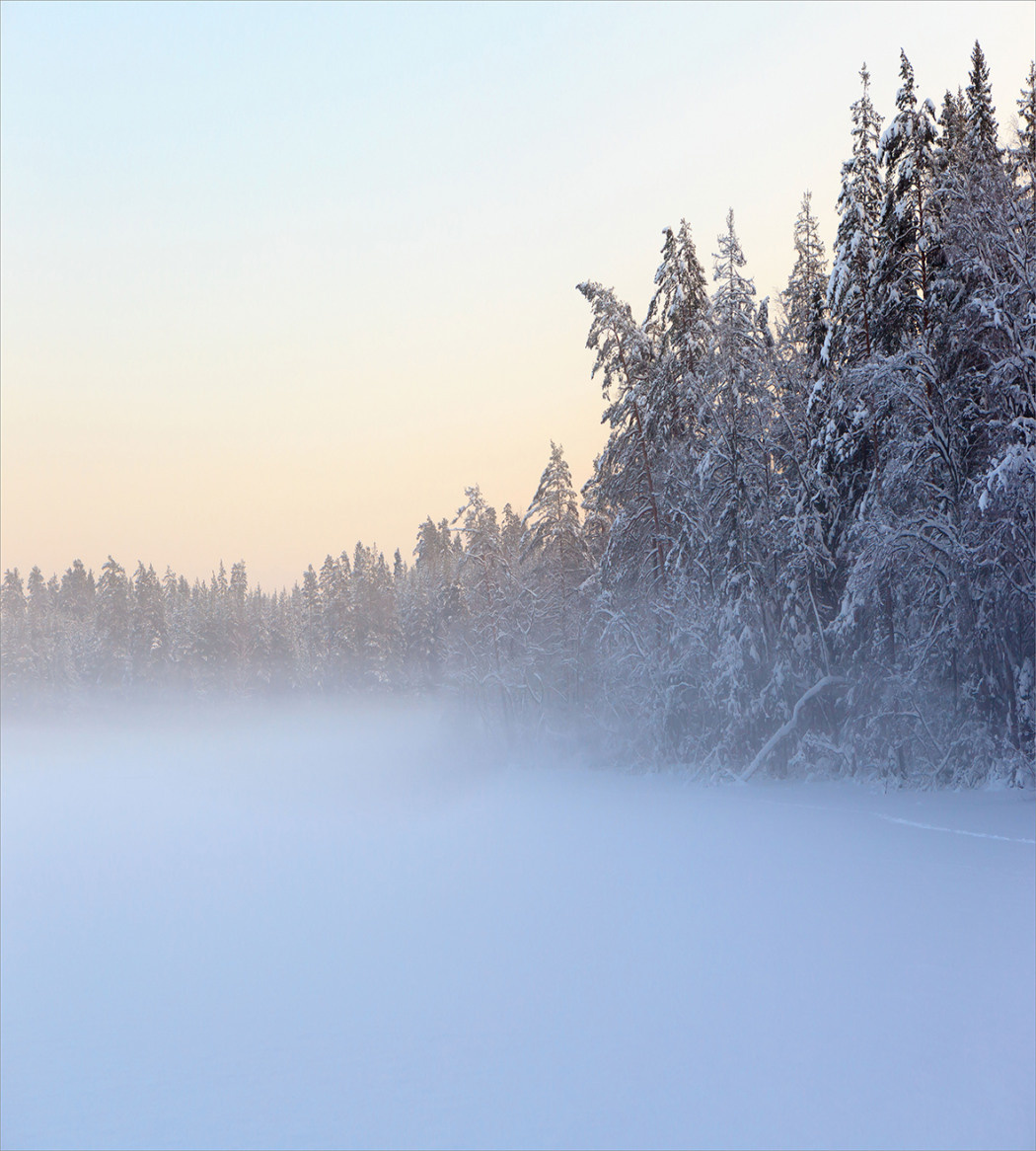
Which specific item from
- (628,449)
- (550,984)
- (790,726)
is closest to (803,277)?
(628,449)

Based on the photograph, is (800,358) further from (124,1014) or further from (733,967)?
(124,1014)

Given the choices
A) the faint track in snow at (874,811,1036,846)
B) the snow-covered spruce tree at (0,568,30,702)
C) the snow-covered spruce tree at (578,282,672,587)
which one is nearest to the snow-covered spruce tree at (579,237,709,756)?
the snow-covered spruce tree at (578,282,672,587)

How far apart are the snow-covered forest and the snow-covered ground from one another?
10.7 ft

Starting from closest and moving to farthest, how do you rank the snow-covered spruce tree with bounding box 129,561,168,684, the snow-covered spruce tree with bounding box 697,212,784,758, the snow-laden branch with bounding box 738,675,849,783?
the snow-laden branch with bounding box 738,675,849,783 → the snow-covered spruce tree with bounding box 697,212,784,758 → the snow-covered spruce tree with bounding box 129,561,168,684

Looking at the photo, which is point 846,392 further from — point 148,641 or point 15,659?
point 15,659

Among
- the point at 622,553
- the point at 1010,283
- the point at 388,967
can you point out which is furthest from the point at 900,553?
the point at 388,967

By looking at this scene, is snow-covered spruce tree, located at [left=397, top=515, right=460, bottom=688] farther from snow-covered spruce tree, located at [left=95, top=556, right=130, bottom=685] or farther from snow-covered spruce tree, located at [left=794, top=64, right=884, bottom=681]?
snow-covered spruce tree, located at [left=794, top=64, right=884, bottom=681]

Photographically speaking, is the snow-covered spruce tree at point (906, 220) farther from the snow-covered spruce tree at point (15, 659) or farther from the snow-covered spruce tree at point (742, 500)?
the snow-covered spruce tree at point (15, 659)

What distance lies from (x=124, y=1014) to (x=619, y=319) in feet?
77.6

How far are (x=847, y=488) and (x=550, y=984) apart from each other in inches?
604

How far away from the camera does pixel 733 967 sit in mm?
8969

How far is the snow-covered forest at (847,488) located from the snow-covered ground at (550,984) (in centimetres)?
328

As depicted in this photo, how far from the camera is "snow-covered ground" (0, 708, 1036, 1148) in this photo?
6336mm

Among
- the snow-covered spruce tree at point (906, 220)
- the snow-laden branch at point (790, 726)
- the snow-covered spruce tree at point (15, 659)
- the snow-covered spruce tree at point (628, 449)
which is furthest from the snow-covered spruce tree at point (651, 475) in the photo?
the snow-covered spruce tree at point (15, 659)
